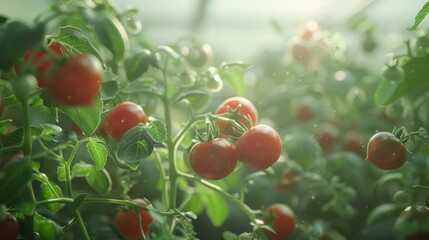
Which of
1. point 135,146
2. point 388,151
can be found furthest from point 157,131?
point 388,151

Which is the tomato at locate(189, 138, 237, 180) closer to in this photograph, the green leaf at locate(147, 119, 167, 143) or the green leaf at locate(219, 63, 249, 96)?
the green leaf at locate(147, 119, 167, 143)

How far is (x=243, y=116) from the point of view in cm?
94

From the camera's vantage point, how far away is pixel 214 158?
886 mm

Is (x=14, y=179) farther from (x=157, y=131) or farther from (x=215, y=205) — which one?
(x=215, y=205)

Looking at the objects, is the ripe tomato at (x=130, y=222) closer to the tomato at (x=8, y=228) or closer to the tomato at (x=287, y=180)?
the tomato at (x=8, y=228)

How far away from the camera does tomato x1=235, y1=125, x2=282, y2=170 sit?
2.85ft

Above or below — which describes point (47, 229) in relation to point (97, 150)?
below

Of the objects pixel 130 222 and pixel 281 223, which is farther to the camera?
pixel 281 223

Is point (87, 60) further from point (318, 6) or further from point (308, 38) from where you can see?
point (318, 6)

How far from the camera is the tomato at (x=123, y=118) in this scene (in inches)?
35.2

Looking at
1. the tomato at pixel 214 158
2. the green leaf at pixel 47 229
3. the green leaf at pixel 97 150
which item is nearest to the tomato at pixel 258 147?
the tomato at pixel 214 158

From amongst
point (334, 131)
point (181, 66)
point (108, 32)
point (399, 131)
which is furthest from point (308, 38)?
point (108, 32)

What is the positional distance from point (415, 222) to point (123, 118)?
57 cm

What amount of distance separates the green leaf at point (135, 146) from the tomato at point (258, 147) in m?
0.17
